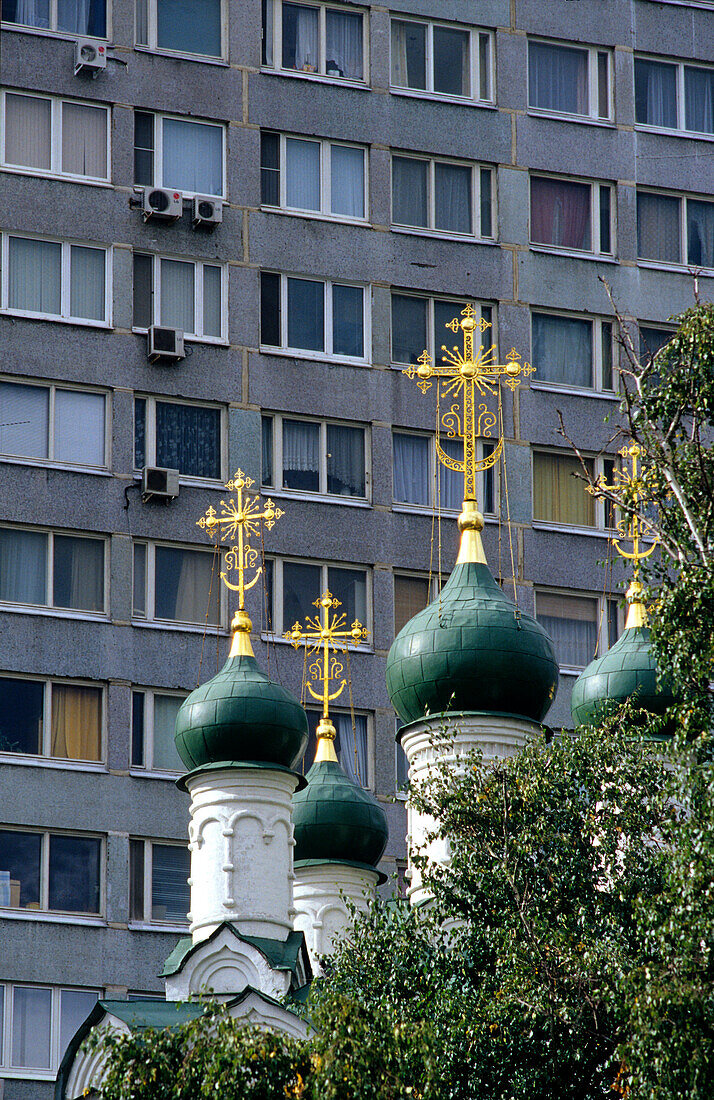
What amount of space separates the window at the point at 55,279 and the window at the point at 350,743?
7.02 m

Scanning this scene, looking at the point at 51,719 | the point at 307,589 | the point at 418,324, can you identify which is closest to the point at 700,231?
the point at 418,324

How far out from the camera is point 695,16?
144 ft

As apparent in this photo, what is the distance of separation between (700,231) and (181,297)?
966 cm

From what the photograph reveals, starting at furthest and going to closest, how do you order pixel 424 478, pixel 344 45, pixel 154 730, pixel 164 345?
pixel 344 45 < pixel 424 478 < pixel 164 345 < pixel 154 730

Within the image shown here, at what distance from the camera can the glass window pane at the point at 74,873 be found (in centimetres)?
3569

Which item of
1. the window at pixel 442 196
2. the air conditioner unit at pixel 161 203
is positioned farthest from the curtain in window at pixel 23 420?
the window at pixel 442 196

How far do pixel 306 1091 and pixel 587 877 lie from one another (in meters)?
3.41

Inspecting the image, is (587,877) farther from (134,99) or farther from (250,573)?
(134,99)

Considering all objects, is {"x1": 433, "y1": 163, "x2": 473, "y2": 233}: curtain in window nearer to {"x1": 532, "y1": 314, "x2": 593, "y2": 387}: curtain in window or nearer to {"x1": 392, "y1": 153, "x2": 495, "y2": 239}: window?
{"x1": 392, "y1": 153, "x2": 495, "y2": 239}: window

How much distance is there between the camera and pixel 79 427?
38.1m

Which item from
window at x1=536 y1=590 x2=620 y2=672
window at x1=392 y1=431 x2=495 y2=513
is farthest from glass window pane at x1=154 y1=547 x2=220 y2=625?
window at x1=536 y1=590 x2=620 y2=672

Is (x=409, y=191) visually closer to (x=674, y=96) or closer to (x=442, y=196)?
(x=442, y=196)

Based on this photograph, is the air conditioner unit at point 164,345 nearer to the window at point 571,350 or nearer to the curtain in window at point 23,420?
the curtain in window at point 23,420

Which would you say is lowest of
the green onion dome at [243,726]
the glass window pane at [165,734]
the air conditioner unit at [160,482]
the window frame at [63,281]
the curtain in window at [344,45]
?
the green onion dome at [243,726]
